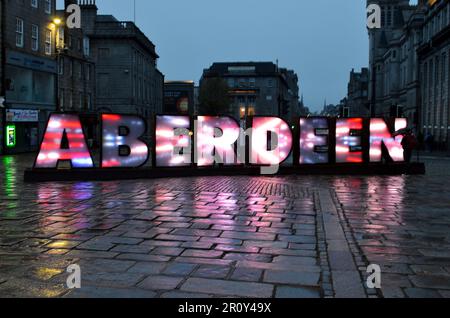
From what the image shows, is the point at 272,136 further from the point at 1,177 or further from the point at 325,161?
the point at 1,177

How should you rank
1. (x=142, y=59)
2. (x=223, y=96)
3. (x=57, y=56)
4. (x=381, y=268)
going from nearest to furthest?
(x=381, y=268) → (x=57, y=56) → (x=142, y=59) → (x=223, y=96)

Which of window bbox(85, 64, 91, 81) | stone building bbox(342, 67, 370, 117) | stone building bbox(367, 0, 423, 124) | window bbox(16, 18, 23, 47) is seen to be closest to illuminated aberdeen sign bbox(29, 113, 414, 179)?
window bbox(16, 18, 23, 47)

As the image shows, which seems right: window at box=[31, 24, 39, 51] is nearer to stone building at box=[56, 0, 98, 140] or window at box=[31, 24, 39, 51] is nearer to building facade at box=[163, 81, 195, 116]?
stone building at box=[56, 0, 98, 140]

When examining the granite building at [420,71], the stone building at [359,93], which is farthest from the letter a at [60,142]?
the stone building at [359,93]

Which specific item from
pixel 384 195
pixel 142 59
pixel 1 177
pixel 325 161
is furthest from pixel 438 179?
pixel 142 59

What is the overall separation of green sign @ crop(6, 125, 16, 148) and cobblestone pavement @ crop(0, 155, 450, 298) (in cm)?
2411

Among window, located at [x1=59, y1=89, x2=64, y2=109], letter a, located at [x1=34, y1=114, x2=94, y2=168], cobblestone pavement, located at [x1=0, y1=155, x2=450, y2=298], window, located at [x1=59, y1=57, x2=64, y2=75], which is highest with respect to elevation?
Result: window, located at [x1=59, y1=57, x2=64, y2=75]

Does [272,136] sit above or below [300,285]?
above

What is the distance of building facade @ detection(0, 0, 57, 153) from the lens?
34.9m

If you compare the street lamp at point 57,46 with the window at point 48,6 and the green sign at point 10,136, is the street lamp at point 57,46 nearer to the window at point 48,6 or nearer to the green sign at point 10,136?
A: the window at point 48,6

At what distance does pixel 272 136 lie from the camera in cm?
1894

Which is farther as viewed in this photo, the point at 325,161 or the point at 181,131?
the point at 325,161
